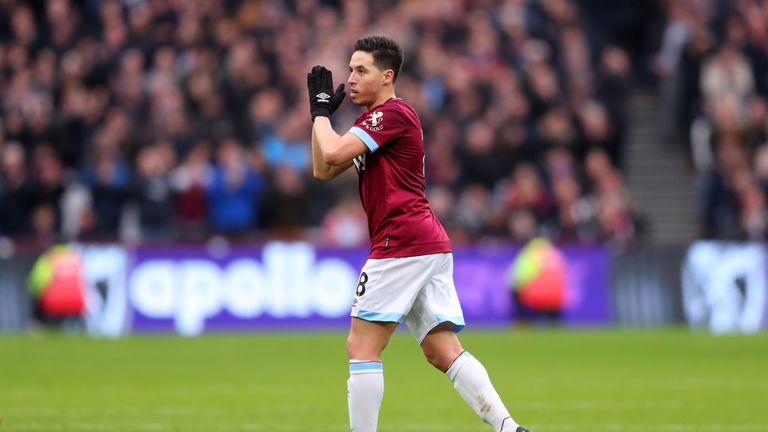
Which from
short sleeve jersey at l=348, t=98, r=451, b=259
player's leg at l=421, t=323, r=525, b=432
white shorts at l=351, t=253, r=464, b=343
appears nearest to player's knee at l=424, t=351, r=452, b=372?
player's leg at l=421, t=323, r=525, b=432

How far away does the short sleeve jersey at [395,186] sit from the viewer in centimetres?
789

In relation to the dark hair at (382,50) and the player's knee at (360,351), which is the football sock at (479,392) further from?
the dark hair at (382,50)

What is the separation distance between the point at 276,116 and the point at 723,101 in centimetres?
846

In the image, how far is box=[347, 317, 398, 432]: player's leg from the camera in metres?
7.75

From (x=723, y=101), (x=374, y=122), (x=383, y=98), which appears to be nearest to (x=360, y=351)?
(x=374, y=122)

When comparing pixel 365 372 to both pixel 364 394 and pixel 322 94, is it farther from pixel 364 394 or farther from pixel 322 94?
pixel 322 94

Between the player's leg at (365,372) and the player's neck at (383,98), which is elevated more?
the player's neck at (383,98)

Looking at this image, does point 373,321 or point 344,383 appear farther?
point 344,383

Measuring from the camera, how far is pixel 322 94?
7.99 m

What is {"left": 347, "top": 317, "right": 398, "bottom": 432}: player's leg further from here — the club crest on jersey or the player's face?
the player's face

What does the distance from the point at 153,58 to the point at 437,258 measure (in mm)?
18785

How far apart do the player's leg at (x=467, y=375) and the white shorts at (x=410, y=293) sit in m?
0.07

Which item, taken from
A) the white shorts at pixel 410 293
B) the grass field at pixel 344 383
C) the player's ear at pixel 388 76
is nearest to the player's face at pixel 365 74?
the player's ear at pixel 388 76

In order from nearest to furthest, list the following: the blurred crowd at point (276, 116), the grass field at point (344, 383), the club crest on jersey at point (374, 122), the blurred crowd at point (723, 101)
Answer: the club crest on jersey at point (374, 122) < the grass field at point (344, 383) < the blurred crowd at point (276, 116) < the blurred crowd at point (723, 101)
